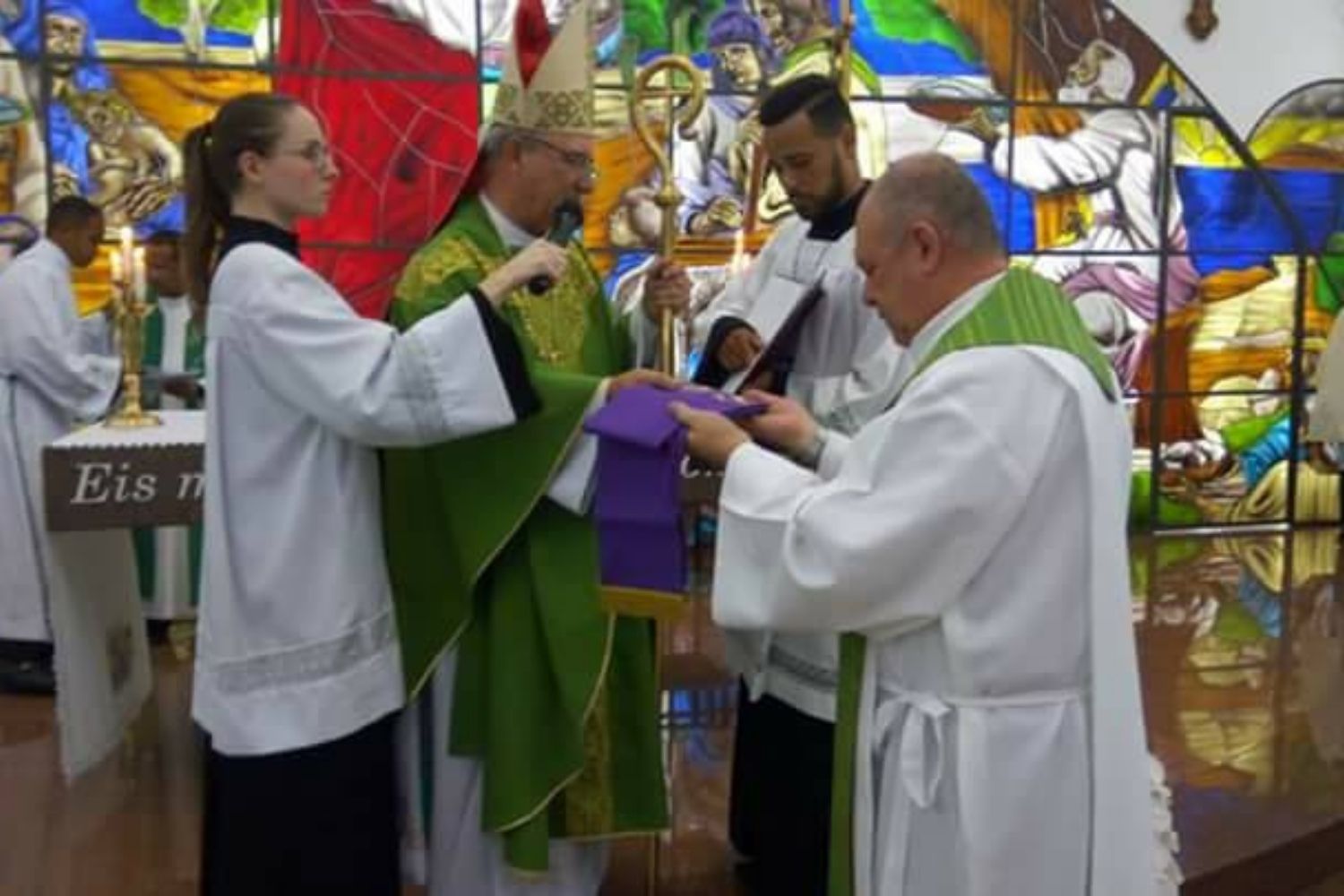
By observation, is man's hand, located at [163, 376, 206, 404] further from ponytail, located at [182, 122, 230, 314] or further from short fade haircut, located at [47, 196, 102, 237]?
ponytail, located at [182, 122, 230, 314]

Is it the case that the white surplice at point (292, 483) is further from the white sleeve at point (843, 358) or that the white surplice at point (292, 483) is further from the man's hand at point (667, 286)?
the white sleeve at point (843, 358)

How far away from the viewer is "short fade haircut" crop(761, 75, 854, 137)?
2.84 meters

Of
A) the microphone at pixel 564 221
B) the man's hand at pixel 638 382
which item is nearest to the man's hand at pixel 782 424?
the man's hand at pixel 638 382

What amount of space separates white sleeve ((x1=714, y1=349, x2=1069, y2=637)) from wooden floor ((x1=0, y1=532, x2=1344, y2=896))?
166cm

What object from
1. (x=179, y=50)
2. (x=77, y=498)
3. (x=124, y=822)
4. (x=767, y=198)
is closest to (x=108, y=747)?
(x=124, y=822)

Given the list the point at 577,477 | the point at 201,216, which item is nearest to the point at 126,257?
the point at 201,216

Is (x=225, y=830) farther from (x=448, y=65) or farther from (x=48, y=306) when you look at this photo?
(x=448, y=65)

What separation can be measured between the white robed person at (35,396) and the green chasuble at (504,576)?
279cm

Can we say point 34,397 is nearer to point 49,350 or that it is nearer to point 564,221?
point 49,350

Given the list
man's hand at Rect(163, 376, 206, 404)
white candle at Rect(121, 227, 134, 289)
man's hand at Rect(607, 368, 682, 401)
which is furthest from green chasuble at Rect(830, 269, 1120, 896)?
man's hand at Rect(163, 376, 206, 404)

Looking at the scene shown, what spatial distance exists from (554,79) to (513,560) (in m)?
0.90

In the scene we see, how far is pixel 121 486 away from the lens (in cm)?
397

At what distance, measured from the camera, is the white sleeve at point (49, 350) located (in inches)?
196

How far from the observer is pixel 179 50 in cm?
662
